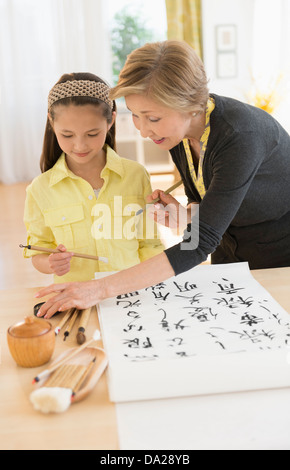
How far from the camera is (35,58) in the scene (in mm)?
5289

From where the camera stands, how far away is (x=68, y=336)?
968mm

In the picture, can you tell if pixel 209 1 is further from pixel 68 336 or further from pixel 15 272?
pixel 68 336

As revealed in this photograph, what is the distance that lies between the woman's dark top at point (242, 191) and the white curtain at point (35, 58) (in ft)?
13.8

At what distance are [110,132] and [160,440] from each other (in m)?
1.00

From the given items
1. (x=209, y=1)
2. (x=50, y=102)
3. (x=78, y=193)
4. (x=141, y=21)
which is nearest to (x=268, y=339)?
(x=78, y=193)

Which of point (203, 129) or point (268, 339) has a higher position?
point (203, 129)

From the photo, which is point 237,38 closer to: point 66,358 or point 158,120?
point 158,120

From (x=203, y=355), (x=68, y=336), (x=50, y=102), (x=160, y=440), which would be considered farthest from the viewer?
(x=50, y=102)

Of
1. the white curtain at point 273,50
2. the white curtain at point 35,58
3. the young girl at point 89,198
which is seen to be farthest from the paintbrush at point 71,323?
the white curtain at point 35,58

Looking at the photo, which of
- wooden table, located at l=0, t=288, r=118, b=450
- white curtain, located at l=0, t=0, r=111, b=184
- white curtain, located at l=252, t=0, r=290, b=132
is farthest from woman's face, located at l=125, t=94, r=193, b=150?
white curtain, located at l=0, t=0, r=111, b=184

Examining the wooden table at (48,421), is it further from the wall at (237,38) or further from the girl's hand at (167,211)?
the wall at (237,38)

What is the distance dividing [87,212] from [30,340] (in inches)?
Result: 26.4

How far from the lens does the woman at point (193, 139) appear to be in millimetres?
1073

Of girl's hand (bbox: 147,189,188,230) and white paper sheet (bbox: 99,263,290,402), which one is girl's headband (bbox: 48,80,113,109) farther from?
white paper sheet (bbox: 99,263,290,402)
